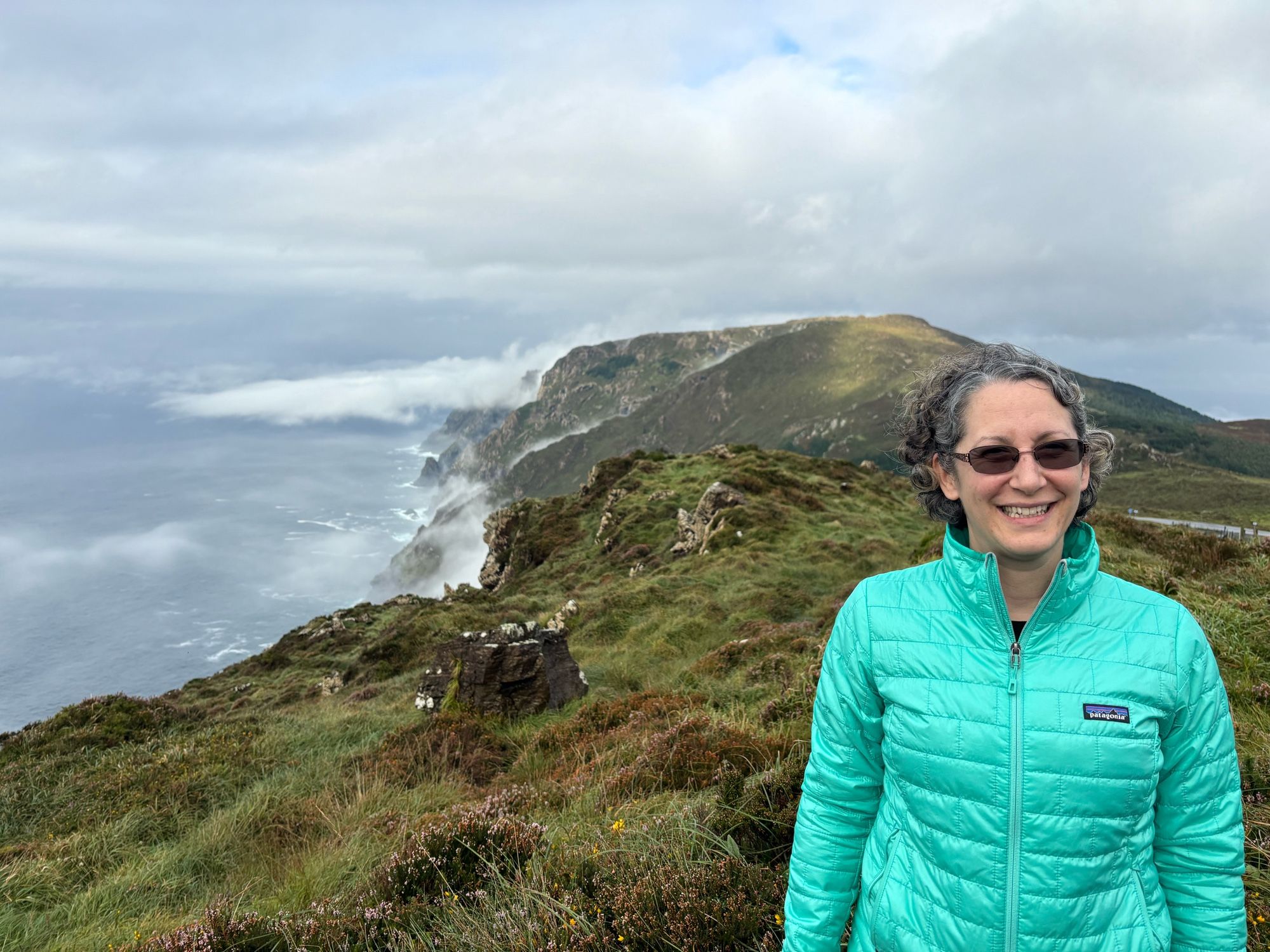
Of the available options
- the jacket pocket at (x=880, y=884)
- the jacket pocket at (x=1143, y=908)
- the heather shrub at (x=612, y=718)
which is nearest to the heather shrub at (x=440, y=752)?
the heather shrub at (x=612, y=718)

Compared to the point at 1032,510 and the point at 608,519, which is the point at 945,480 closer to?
the point at 1032,510

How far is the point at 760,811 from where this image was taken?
448 centimetres

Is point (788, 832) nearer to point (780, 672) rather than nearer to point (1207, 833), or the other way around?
point (1207, 833)

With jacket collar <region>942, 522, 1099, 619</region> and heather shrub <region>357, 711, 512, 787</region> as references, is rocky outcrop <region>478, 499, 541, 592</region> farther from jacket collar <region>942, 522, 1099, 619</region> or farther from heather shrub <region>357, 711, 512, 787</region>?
jacket collar <region>942, 522, 1099, 619</region>

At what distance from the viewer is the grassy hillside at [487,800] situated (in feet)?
12.3

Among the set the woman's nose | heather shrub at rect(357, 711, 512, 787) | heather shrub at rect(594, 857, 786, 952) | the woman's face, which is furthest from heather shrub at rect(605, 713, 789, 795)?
the woman's nose

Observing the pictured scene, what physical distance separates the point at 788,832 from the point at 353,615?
30.3 m

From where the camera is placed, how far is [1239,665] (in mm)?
6242

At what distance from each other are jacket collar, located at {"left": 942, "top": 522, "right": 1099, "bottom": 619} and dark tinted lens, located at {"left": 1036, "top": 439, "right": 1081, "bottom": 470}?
0.20 m

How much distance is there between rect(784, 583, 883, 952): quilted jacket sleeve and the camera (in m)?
2.21

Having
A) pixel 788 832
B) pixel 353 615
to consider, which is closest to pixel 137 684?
pixel 353 615

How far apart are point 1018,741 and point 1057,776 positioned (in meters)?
0.13

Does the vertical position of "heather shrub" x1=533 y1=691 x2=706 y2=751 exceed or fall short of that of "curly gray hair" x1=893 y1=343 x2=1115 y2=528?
it falls short

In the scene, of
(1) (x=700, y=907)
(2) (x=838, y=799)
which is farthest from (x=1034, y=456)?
(1) (x=700, y=907)
